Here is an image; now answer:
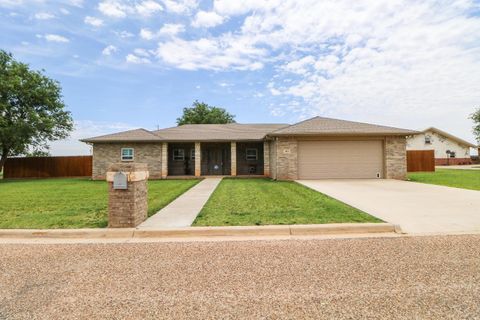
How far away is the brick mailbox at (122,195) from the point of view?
5.58m

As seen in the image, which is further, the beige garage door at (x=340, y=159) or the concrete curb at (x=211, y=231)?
the beige garage door at (x=340, y=159)

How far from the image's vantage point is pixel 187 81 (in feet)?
78.0

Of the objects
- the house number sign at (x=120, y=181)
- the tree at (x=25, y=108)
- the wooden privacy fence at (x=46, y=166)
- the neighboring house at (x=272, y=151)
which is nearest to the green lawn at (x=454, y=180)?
the neighboring house at (x=272, y=151)

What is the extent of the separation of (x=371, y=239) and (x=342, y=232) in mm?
548

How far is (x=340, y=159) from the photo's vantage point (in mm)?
16359

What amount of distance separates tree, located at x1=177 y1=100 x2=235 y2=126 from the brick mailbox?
39167 mm

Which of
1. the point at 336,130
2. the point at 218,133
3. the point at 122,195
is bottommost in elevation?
the point at 122,195

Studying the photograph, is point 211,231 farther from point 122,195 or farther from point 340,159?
point 340,159

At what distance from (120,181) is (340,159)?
13730 mm

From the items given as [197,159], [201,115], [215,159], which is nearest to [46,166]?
[197,159]

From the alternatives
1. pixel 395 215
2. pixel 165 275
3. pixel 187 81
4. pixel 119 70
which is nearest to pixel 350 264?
pixel 165 275

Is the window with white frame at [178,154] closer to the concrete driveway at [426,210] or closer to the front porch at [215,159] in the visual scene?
the front porch at [215,159]

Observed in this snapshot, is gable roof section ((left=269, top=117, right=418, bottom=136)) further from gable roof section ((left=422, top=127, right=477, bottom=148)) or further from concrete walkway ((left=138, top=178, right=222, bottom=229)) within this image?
gable roof section ((left=422, top=127, right=477, bottom=148))

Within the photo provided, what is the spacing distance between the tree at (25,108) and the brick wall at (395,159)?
26.0m
